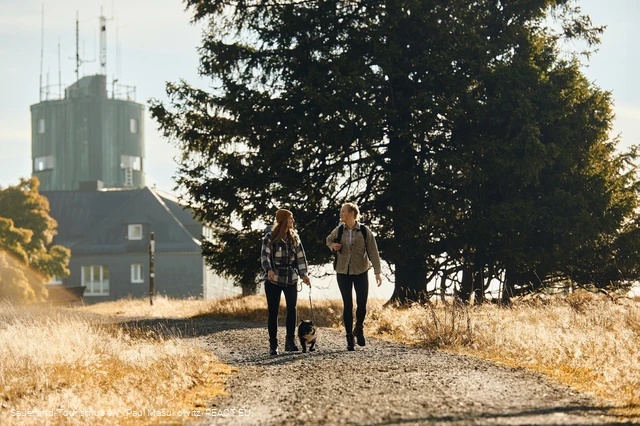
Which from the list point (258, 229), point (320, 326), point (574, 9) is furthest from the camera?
point (574, 9)

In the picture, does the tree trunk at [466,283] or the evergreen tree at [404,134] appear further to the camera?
the tree trunk at [466,283]

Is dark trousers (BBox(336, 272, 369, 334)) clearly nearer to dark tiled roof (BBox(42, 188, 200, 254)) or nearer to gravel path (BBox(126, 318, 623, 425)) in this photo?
gravel path (BBox(126, 318, 623, 425))

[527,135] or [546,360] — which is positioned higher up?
[527,135]

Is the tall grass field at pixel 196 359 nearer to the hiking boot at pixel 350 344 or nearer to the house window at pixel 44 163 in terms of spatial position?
the hiking boot at pixel 350 344

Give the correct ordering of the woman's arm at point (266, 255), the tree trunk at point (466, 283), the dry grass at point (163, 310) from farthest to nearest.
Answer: the dry grass at point (163, 310), the tree trunk at point (466, 283), the woman's arm at point (266, 255)

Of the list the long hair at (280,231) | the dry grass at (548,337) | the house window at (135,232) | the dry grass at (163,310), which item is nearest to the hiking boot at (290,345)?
the long hair at (280,231)

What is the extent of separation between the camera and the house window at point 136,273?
6053cm

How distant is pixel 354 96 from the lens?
20938mm

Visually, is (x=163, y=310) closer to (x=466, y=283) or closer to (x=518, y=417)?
(x=466, y=283)

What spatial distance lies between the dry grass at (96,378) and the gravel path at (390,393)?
0.46 meters

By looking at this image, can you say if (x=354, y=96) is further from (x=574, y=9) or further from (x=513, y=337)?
(x=513, y=337)

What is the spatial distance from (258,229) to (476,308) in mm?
8550

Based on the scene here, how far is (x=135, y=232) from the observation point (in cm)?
6175

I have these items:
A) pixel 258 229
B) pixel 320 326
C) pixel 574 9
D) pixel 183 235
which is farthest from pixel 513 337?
pixel 183 235
